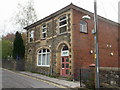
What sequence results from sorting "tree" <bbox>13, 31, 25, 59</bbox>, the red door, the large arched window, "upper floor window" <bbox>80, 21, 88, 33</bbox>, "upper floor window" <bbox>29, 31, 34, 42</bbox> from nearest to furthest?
the red door → "upper floor window" <bbox>80, 21, 88, 33</bbox> → the large arched window → "upper floor window" <bbox>29, 31, 34, 42</bbox> → "tree" <bbox>13, 31, 25, 59</bbox>

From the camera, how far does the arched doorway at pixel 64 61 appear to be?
15.7 meters

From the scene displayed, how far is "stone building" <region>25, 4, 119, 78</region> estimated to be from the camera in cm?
1497

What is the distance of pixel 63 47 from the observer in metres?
16.7

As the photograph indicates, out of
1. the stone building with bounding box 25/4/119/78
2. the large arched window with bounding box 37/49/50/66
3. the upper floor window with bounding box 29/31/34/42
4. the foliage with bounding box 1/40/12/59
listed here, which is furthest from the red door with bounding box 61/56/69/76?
the foliage with bounding box 1/40/12/59

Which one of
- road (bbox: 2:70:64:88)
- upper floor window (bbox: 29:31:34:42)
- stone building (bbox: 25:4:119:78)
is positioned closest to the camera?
road (bbox: 2:70:64:88)

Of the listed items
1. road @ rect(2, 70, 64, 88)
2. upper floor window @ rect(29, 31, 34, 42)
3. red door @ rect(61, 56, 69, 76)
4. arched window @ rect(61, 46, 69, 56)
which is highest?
upper floor window @ rect(29, 31, 34, 42)

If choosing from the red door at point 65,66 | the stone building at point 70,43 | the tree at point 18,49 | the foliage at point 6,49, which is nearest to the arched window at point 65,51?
the stone building at point 70,43

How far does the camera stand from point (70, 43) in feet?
48.7

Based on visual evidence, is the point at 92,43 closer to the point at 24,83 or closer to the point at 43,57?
the point at 43,57

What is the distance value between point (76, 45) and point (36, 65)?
26.9 ft

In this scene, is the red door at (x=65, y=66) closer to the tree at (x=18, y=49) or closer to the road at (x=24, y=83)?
the road at (x=24, y=83)

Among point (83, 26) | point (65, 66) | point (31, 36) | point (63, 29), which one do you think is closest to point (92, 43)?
point (83, 26)

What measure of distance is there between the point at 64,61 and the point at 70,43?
94.8 inches

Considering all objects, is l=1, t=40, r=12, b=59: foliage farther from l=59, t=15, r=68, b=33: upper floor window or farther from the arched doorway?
the arched doorway
